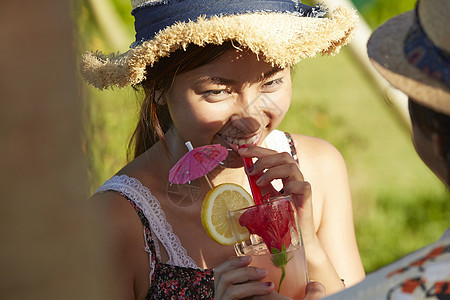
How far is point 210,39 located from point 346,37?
669 mm

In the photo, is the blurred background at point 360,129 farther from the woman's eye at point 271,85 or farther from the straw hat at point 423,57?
the straw hat at point 423,57

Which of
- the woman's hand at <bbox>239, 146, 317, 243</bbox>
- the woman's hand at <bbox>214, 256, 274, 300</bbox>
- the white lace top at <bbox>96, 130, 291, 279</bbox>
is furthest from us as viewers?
the white lace top at <bbox>96, 130, 291, 279</bbox>

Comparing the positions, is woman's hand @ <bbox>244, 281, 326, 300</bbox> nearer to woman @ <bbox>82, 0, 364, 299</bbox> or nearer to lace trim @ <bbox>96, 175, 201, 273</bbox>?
woman @ <bbox>82, 0, 364, 299</bbox>

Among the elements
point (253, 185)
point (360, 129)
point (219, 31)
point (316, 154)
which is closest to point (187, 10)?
point (219, 31)

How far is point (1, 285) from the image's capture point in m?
0.46

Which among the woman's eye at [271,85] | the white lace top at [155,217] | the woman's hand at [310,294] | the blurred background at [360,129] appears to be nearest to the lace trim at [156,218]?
the white lace top at [155,217]

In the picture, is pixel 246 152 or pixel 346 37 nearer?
pixel 246 152

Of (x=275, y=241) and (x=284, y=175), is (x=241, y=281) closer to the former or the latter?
(x=275, y=241)

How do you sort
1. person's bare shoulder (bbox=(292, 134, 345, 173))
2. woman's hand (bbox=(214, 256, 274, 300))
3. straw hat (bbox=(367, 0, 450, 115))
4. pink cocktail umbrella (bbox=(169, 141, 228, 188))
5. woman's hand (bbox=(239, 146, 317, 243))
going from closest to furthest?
straw hat (bbox=(367, 0, 450, 115))
woman's hand (bbox=(214, 256, 274, 300))
pink cocktail umbrella (bbox=(169, 141, 228, 188))
woman's hand (bbox=(239, 146, 317, 243))
person's bare shoulder (bbox=(292, 134, 345, 173))

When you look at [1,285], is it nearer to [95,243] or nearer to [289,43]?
[95,243]

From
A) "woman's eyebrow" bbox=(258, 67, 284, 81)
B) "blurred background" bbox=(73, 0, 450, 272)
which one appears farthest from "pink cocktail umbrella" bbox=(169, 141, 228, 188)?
"blurred background" bbox=(73, 0, 450, 272)

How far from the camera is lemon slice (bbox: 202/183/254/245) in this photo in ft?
5.97

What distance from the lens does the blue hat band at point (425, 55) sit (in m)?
1.08

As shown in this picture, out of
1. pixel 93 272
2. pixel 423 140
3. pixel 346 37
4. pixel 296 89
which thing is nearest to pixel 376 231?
pixel 296 89
